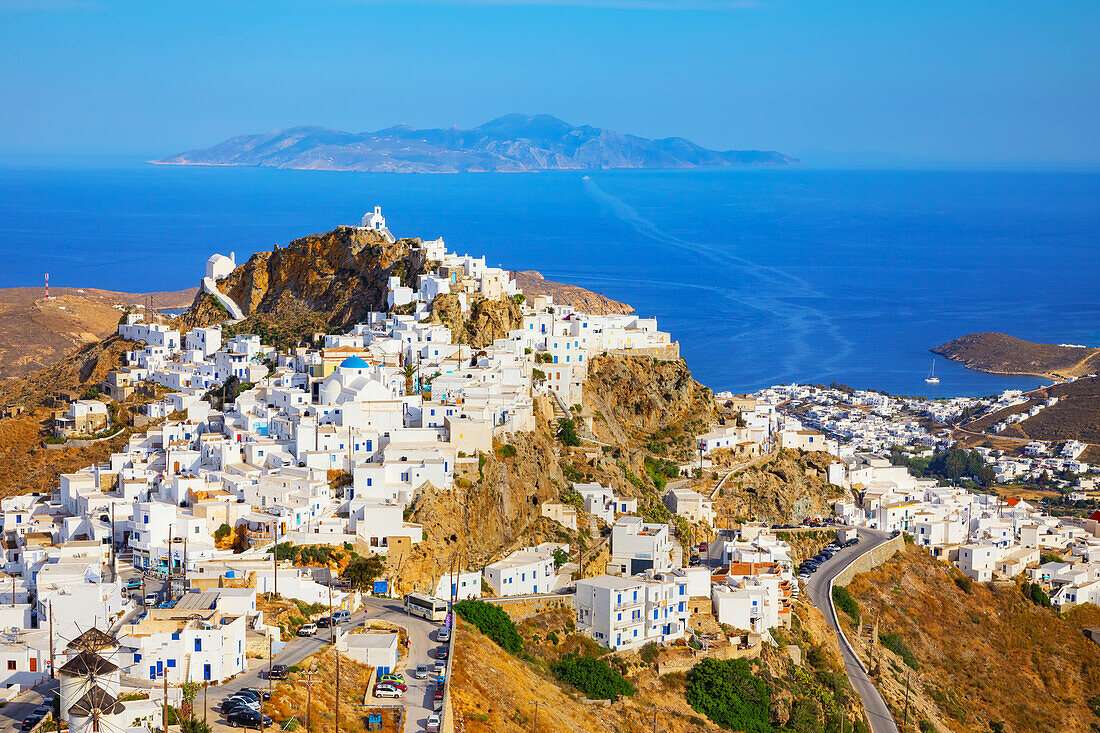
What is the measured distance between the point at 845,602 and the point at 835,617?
5.24 ft

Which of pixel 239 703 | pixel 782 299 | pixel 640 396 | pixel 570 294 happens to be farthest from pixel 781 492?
pixel 782 299

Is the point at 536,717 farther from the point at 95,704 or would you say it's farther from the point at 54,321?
the point at 54,321

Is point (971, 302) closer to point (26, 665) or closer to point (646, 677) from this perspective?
point (646, 677)

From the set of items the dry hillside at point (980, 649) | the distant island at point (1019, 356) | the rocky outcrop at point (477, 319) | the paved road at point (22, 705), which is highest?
the rocky outcrop at point (477, 319)

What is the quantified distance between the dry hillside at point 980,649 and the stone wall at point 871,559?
0.27 m

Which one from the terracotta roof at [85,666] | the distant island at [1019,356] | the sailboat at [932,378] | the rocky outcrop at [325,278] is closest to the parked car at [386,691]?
the terracotta roof at [85,666]

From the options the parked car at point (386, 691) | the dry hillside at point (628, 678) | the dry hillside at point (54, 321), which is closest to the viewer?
the parked car at point (386, 691)

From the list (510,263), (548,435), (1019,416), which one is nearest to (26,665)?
(548,435)

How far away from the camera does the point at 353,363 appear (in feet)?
128

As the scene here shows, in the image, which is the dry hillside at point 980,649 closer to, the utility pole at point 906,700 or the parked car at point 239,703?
the utility pole at point 906,700

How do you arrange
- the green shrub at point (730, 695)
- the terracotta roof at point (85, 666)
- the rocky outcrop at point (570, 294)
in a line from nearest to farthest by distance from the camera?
the terracotta roof at point (85, 666)
the green shrub at point (730, 695)
the rocky outcrop at point (570, 294)

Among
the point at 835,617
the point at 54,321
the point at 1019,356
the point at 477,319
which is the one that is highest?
the point at 54,321

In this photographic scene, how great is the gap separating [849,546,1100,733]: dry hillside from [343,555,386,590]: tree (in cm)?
1490

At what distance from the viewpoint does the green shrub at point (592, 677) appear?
91.7 ft
